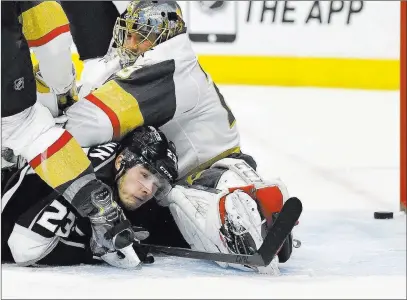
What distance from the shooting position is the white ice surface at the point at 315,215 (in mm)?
1938

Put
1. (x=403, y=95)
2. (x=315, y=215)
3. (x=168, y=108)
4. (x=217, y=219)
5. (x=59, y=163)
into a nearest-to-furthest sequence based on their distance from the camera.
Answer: (x=59, y=163), (x=217, y=219), (x=168, y=108), (x=315, y=215), (x=403, y=95)

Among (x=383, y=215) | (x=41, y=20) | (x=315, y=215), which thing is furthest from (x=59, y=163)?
(x=383, y=215)

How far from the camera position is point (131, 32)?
8.16 feet

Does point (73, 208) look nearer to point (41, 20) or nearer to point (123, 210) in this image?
point (123, 210)

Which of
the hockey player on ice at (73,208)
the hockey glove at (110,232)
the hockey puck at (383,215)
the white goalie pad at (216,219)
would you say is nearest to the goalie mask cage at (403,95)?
the hockey puck at (383,215)

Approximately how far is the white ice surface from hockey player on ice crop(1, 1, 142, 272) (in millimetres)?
188

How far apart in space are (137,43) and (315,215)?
Answer: 1.02 m

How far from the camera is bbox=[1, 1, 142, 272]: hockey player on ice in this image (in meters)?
2.05

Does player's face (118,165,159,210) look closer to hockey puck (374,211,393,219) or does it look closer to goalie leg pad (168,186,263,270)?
goalie leg pad (168,186,263,270)

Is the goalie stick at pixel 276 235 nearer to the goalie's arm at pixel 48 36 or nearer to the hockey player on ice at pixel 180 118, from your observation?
the hockey player on ice at pixel 180 118

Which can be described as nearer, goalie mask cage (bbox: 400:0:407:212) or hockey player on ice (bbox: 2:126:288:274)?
hockey player on ice (bbox: 2:126:288:274)

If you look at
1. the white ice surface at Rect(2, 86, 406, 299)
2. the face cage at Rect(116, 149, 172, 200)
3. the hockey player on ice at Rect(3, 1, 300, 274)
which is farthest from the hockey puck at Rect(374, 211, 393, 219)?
the face cage at Rect(116, 149, 172, 200)

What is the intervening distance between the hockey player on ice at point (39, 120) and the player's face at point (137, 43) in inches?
10.9

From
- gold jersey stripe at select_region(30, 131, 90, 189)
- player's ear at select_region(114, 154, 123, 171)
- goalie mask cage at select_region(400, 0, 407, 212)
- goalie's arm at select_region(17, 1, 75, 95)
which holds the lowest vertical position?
goalie mask cage at select_region(400, 0, 407, 212)
